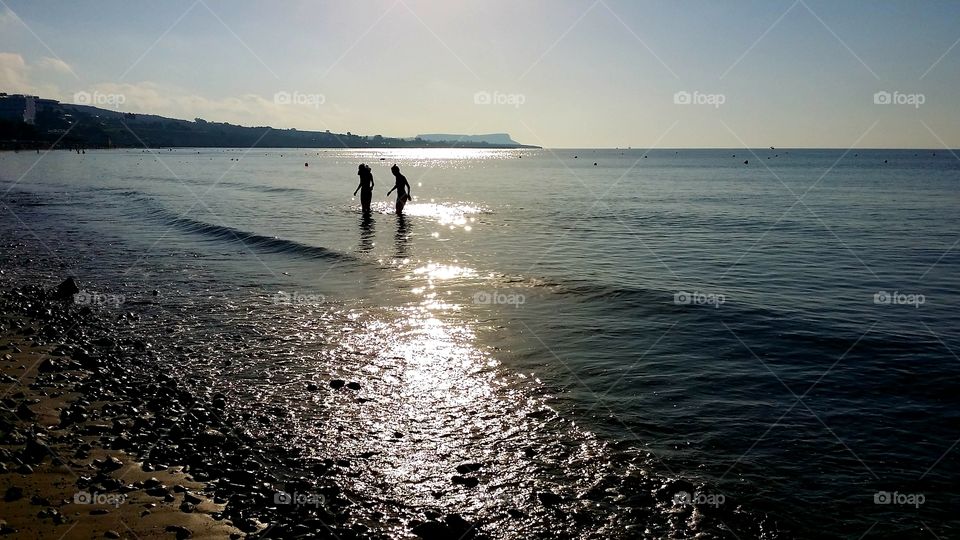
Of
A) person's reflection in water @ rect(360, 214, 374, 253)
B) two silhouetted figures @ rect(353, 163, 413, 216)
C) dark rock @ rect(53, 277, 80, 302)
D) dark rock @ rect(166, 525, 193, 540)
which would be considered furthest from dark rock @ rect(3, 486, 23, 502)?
two silhouetted figures @ rect(353, 163, 413, 216)

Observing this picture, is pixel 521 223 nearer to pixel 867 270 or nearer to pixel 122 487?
pixel 867 270

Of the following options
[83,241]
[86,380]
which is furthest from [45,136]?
[86,380]

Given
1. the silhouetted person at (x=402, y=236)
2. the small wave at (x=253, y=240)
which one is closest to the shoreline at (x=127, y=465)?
the small wave at (x=253, y=240)

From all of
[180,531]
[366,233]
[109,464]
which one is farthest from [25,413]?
[366,233]

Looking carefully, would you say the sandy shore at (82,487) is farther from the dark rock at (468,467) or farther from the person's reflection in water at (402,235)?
Answer: the person's reflection in water at (402,235)

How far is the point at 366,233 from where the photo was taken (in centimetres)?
3114

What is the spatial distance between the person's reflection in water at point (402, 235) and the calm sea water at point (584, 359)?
1.52 ft

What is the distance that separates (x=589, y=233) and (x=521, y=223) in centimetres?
563

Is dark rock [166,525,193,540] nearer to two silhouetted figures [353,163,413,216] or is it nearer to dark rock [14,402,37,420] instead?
dark rock [14,402,37,420]

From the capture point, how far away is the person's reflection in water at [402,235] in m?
25.4

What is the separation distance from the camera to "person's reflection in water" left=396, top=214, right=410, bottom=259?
83.3 ft

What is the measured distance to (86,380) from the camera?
1033cm

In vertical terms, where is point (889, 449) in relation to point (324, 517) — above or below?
above

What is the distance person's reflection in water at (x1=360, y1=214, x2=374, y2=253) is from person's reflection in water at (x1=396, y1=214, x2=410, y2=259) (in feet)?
4.35
